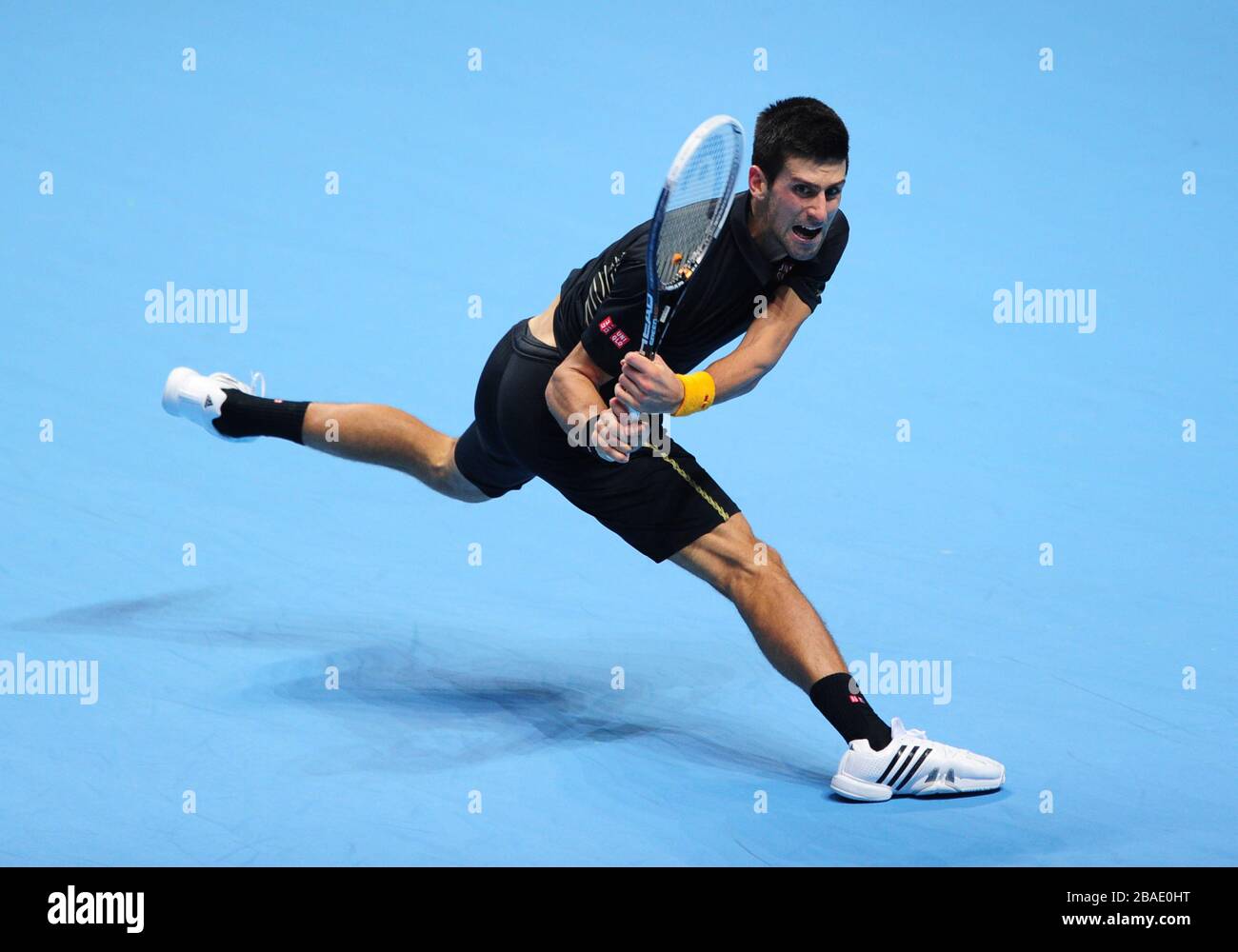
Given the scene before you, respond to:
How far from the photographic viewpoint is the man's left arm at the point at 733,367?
147 inches

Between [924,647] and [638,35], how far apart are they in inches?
198

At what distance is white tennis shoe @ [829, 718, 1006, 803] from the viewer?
3.90m

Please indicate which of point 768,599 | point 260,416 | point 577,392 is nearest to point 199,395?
point 260,416

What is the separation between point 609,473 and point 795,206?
0.85 m

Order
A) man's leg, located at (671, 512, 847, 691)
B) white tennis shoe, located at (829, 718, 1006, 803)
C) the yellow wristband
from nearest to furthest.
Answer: the yellow wristband < white tennis shoe, located at (829, 718, 1006, 803) < man's leg, located at (671, 512, 847, 691)

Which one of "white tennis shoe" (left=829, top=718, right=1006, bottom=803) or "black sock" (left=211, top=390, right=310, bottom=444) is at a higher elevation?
"black sock" (left=211, top=390, right=310, bottom=444)

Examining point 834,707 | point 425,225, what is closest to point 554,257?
point 425,225

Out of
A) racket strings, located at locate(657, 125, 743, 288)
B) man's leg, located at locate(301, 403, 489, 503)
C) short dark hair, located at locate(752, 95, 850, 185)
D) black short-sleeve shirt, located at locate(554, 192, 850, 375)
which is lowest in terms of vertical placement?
man's leg, located at locate(301, 403, 489, 503)

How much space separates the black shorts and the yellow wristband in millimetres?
334

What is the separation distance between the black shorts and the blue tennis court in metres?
0.60

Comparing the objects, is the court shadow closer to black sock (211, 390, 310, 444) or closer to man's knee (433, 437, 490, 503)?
man's knee (433, 437, 490, 503)

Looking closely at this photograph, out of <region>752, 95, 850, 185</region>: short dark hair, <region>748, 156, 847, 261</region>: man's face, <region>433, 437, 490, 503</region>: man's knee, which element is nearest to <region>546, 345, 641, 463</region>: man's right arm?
<region>748, 156, 847, 261</region>: man's face

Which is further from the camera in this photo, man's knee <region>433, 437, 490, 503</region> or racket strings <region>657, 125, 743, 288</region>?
man's knee <region>433, 437, 490, 503</region>

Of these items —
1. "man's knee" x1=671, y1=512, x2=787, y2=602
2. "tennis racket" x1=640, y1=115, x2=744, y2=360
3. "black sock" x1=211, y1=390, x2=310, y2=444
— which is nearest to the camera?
"tennis racket" x1=640, y1=115, x2=744, y2=360
